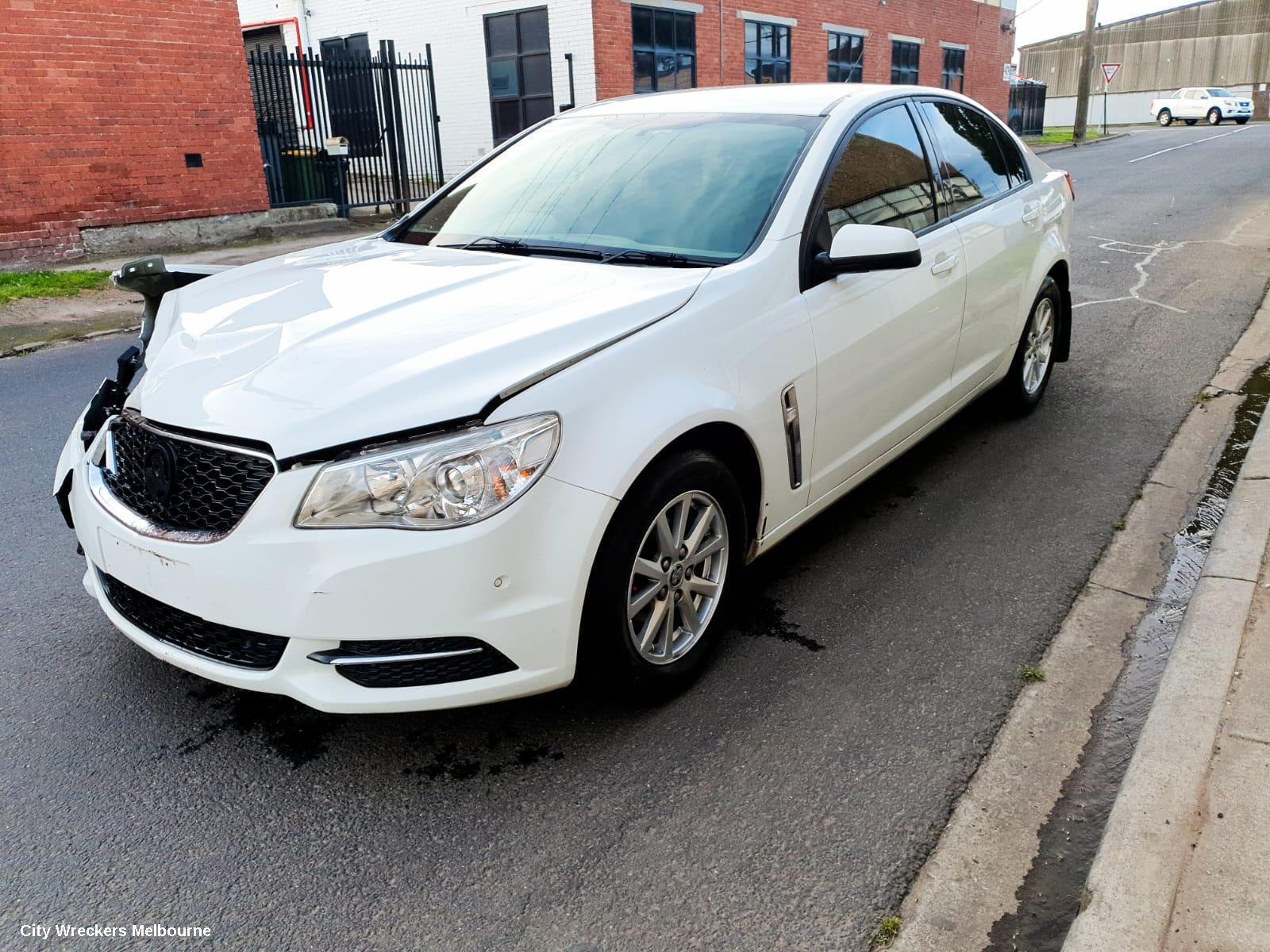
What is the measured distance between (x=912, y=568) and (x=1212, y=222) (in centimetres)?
1125

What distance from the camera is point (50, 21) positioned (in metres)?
11.4

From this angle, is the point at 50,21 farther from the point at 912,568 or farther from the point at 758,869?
the point at 758,869

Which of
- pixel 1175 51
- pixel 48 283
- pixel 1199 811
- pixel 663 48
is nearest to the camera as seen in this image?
pixel 1199 811

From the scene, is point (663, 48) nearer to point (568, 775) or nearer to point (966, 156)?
point (966, 156)

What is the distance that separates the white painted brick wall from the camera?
19.0 metres

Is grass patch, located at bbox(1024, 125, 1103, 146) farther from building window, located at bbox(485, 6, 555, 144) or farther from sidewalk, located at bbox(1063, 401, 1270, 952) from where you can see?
sidewalk, located at bbox(1063, 401, 1270, 952)

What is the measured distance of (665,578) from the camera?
118 inches

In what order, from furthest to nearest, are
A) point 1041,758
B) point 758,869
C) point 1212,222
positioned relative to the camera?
point 1212,222, point 1041,758, point 758,869

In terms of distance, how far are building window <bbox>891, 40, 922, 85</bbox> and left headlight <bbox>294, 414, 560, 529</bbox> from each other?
91.4 feet

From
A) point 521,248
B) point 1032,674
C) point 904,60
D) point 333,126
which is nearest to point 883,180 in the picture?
point 521,248

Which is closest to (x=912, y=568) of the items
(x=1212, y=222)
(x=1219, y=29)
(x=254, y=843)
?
(x=254, y=843)

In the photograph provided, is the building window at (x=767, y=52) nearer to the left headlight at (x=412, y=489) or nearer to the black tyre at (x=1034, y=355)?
the black tyre at (x=1034, y=355)

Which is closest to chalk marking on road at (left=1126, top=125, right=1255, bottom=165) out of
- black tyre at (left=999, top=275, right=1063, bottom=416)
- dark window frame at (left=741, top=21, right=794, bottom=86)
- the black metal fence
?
the black metal fence

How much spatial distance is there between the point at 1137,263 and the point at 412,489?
32.1 ft
